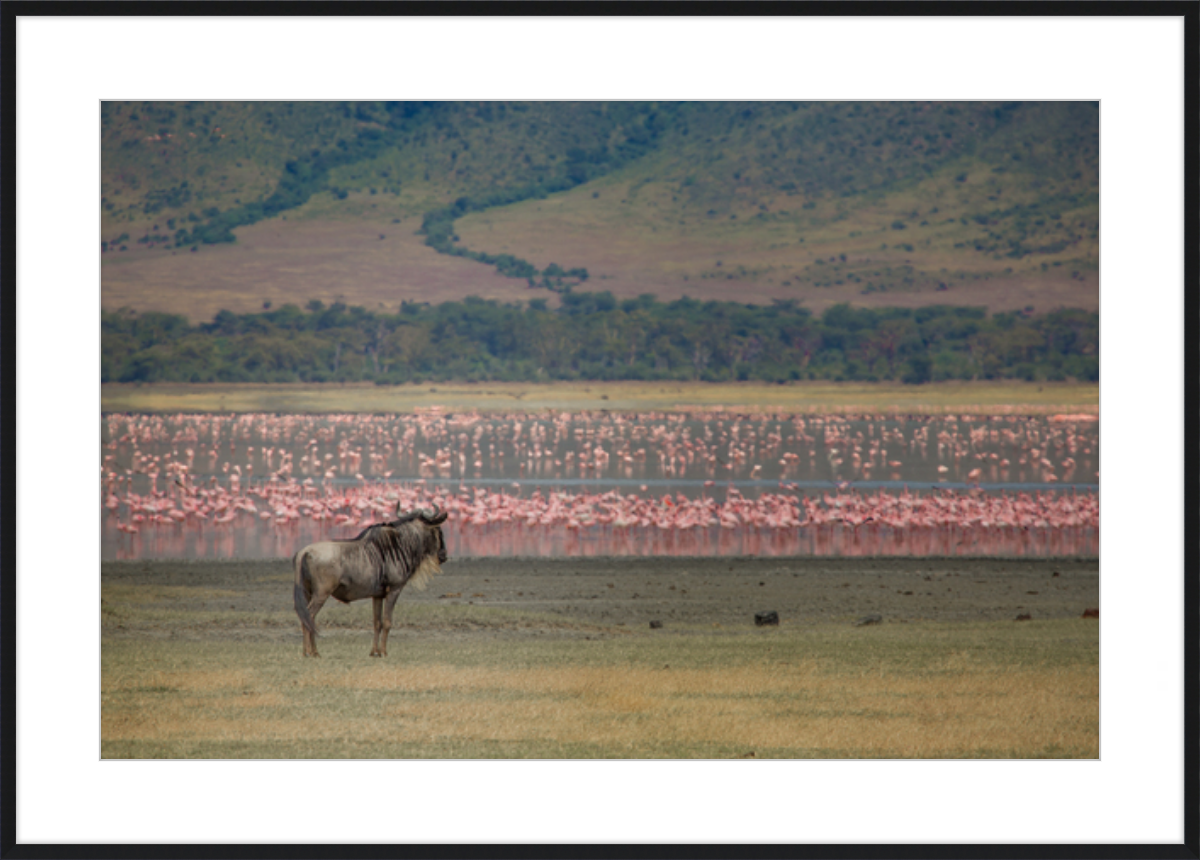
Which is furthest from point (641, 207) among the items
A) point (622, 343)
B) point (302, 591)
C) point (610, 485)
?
point (302, 591)

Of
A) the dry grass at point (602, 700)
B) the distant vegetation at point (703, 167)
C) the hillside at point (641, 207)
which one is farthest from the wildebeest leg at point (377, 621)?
the distant vegetation at point (703, 167)

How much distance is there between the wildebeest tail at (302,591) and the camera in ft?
31.1

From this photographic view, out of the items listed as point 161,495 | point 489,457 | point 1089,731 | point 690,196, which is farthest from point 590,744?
point 690,196

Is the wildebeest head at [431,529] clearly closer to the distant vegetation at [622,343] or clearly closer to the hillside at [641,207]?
the distant vegetation at [622,343]

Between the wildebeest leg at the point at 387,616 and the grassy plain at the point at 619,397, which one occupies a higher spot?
the grassy plain at the point at 619,397

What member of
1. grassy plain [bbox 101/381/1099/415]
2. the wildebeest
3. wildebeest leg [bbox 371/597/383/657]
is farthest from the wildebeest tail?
grassy plain [bbox 101/381/1099/415]

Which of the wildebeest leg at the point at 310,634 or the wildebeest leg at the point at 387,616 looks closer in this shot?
the wildebeest leg at the point at 310,634

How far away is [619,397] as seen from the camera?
63031mm

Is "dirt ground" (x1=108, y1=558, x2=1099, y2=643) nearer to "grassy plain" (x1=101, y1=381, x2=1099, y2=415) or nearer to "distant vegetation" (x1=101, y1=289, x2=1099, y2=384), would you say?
"grassy plain" (x1=101, y1=381, x2=1099, y2=415)

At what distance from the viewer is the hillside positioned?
81.6 metres

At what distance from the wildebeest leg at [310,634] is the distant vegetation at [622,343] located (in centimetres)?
5256

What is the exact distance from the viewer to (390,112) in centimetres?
9981

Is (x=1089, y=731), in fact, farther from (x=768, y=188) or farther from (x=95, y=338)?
(x=768, y=188)

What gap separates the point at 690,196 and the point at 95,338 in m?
94.1
